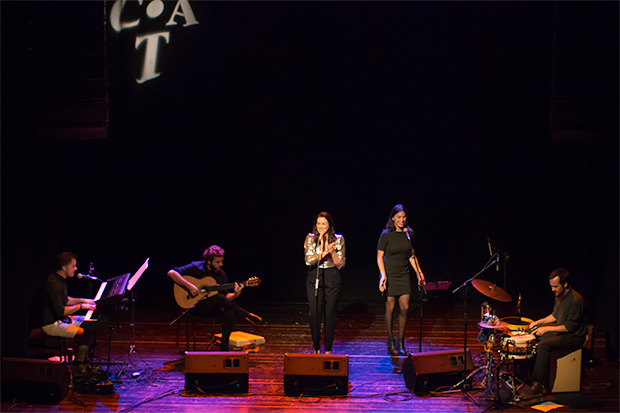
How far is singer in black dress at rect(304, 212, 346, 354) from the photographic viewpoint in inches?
240

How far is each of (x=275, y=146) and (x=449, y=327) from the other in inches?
145

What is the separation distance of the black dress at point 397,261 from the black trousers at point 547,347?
1.51 m

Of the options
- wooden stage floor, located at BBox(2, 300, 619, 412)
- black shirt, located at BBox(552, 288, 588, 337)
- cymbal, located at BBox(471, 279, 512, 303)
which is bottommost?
wooden stage floor, located at BBox(2, 300, 619, 412)

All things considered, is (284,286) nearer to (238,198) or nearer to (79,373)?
(238,198)

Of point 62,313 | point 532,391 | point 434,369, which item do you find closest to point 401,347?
point 434,369

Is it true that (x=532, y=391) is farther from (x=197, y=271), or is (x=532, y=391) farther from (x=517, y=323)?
(x=197, y=271)

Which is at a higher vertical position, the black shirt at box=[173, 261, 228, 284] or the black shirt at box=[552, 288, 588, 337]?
the black shirt at box=[173, 261, 228, 284]

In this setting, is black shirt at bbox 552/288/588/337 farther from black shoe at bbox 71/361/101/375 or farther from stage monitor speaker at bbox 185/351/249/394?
black shoe at bbox 71/361/101/375

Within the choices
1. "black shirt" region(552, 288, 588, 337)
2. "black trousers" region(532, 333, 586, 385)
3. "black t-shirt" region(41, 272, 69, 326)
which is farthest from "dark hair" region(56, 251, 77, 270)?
"black shirt" region(552, 288, 588, 337)

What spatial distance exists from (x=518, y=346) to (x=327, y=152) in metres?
4.40

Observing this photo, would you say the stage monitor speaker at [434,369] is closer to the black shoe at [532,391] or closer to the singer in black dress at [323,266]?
the black shoe at [532,391]

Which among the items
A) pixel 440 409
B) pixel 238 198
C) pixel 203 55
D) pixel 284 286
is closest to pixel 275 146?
pixel 238 198

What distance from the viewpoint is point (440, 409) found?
531cm

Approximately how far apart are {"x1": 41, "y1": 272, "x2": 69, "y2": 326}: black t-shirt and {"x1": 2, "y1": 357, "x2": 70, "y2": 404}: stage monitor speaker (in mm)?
533
